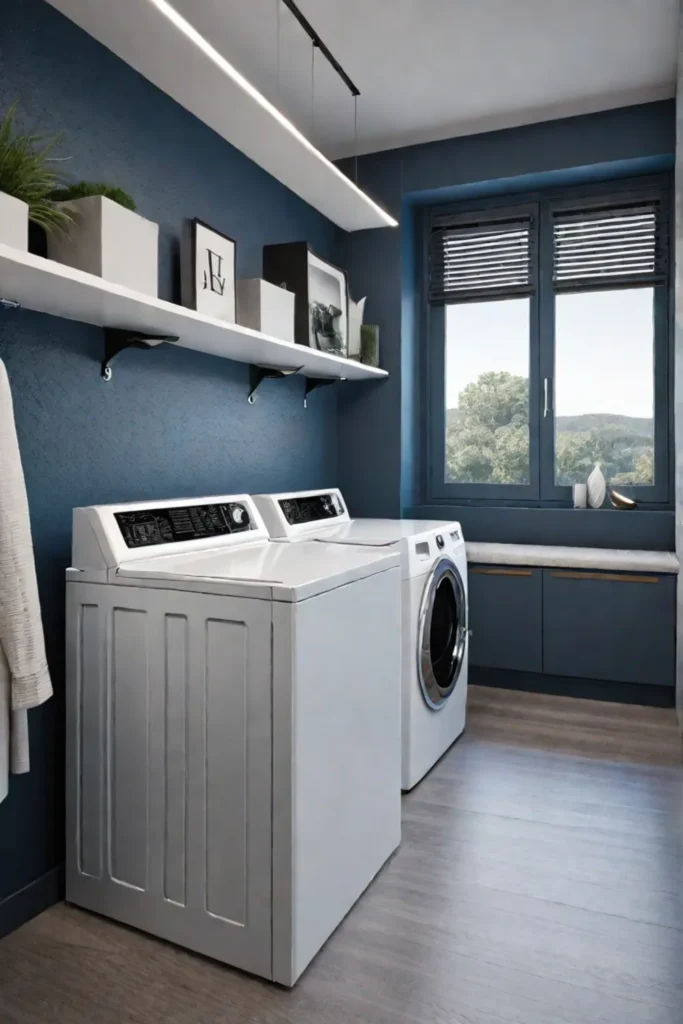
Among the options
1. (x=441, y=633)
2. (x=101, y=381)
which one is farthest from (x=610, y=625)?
(x=101, y=381)

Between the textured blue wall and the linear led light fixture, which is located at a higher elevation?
the linear led light fixture

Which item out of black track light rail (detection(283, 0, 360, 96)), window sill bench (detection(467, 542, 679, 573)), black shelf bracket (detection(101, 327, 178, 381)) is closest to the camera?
black shelf bracket (detection(101, 327, 178, 381))

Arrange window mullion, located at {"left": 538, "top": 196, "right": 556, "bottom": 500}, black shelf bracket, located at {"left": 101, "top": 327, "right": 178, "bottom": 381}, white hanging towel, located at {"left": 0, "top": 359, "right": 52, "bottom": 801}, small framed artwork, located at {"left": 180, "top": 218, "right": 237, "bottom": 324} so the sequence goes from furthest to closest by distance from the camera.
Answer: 1. window mullion, located at {"left": 538, "top": 196, "right": 556, "bottom": 500}
2. small framed artwork, located at {"left": 180, "top": 218, "right": 237, "bottom": 324}
3. black shelf bracket, located at {"left": 101, "top": 327, "right": 178, "bottom": 381}
4. white hanging towel, located at {"left": 0, "top": 359, "right": 52, "bottom": 801}

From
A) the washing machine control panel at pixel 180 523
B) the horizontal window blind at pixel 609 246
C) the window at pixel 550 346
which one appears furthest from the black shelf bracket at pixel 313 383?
the horizontal window blind at pixel 609 246

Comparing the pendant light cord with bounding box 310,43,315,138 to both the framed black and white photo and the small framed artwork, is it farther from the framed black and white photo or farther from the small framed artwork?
the small framed artwork

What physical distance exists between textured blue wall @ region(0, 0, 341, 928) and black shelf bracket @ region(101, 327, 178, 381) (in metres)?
0.03

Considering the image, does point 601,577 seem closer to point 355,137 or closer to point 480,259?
point 480,259

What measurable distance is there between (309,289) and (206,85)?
867 millimetres

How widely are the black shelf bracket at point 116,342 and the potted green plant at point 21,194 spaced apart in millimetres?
368

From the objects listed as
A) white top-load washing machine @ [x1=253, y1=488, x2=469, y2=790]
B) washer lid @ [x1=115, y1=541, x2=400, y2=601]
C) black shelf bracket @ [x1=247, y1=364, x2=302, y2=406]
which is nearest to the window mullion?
white top-load washing machine @ [x1=253, y1=488, x2=469, y2=790]

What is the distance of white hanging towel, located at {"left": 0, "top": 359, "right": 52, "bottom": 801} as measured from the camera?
1.50m

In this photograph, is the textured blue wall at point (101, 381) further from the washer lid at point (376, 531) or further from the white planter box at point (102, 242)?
the washer lid at point (376, 531)

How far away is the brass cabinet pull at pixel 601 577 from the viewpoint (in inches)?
130

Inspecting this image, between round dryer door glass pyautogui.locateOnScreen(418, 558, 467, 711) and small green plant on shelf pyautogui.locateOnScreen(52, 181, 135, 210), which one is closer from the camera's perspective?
small green plant on shelf pyautogui.locateOnScreen(52, 181, 135, 210)
